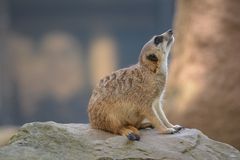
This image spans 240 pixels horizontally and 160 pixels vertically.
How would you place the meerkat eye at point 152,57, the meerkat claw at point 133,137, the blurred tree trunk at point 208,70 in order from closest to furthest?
the meerkat claw at point 133,137 < the meerkat eye at point 152,57 < the blurred tree trunk at point 208,70

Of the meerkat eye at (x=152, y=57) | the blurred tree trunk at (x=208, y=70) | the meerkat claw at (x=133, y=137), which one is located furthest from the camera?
the blurred tree trunk at (x=208, y=70)

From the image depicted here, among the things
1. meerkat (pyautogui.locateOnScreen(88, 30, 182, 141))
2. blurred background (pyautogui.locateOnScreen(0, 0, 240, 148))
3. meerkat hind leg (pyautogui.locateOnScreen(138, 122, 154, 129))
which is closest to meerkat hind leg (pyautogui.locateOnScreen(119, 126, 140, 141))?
meerkat (pyautogui.locateOnScreen(88, 30, 182, 141))

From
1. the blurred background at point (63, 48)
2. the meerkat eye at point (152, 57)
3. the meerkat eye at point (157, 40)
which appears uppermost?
the meerkat eye at point (157, 40)

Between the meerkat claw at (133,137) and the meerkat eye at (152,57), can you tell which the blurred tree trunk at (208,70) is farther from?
the meerkat claw at (133,137)

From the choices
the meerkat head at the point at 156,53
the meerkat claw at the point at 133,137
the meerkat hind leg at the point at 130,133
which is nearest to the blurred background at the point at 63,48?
the meerkat head at the point at 156,53

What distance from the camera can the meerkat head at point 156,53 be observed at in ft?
11.6

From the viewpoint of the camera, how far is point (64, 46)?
7.93 metres

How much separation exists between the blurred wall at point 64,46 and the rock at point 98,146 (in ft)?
14.3

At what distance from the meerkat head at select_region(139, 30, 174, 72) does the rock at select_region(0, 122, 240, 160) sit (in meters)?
0.38

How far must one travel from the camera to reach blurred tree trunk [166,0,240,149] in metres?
5.77

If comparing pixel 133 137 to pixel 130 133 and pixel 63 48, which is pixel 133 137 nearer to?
pixel 130 133

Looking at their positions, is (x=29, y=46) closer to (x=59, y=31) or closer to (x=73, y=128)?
(x=59, y=31)

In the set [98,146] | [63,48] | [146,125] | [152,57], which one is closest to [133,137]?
[98,146]

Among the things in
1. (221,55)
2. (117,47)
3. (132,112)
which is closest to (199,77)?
(221,55)
